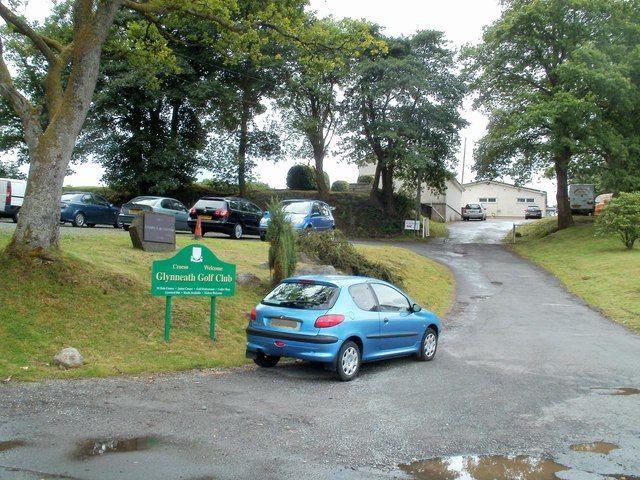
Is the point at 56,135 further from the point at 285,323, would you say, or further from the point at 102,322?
the point at 285,323

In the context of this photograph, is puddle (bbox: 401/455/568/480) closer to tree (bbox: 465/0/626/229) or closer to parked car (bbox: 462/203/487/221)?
tree (bbox: 465/0/626/229)

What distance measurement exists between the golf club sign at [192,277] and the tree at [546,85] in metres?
24.6

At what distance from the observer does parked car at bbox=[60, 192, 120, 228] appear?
22797mm

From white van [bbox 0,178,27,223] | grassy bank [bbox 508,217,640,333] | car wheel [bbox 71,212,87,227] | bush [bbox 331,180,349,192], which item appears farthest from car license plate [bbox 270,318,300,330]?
bush [bbox 331,180,349,192]

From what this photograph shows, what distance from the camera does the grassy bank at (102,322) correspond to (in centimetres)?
859

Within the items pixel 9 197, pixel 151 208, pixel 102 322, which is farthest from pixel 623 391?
pixel 9 197

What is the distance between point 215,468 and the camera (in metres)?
5.10

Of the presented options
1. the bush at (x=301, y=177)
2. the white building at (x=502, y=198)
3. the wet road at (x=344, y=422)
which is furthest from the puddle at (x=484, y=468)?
the white building at (x=502, y=198)

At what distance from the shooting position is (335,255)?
16.7 m

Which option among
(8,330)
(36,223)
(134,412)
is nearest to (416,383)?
(134,412)

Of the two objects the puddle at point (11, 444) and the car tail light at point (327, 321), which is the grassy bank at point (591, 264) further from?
the puddle at point (11, 444)

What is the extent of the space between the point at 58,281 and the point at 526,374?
25.1 ft

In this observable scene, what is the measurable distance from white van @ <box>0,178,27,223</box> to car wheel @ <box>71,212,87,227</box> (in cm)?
196

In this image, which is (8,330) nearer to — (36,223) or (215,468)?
(36,223)
